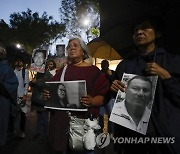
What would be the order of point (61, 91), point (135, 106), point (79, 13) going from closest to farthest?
1. point (135, 106)
2. point (61, 91)
3. point (79, 13)

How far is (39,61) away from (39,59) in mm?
33

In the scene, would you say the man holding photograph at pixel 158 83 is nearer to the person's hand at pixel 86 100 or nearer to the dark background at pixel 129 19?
the dark background at pixel 129 19

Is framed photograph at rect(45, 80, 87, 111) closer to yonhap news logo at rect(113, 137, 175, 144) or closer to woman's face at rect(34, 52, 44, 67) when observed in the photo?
yonhap news logo at rect(113, 137, 175, 144)

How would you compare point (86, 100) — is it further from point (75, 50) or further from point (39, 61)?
point (39, 61)

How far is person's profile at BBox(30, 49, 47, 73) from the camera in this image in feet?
15.0

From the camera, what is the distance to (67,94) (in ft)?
9.68

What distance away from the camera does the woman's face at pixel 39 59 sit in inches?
182

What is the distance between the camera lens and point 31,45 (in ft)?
166

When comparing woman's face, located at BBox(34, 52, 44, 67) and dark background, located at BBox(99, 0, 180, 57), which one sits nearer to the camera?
dark background, located at BBox(99, 0, 180, 57)

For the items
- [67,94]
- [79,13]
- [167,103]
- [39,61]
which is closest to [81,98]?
[67,94]

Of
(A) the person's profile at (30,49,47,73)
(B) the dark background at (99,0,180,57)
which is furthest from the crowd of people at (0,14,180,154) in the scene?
(A) the person's profile at (30,49,47,73)

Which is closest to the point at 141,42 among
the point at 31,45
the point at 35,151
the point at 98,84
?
the point at 98,84

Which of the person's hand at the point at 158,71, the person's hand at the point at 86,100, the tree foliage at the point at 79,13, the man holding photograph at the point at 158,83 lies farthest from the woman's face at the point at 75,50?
the tree foliage at the point at 79,13

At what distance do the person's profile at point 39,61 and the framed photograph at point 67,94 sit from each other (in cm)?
155
